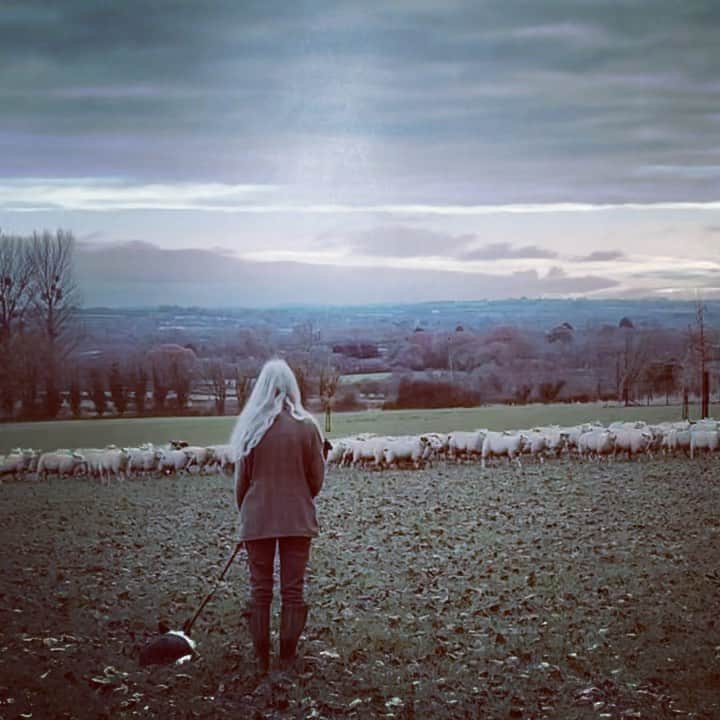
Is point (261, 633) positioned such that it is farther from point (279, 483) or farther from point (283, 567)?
point (279, 483)

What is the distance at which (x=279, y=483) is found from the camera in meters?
3.93

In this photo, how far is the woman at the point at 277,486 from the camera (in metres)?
3.93

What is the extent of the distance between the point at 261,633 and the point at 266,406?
2.85 feet

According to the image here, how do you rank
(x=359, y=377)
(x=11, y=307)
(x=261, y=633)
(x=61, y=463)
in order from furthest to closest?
1. (x=359, y=377)
2. (x=61, y=463)
3. (x=11, y=307)
4. (x=261, y=633)

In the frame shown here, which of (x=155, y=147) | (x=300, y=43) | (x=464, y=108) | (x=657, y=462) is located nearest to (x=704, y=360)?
(x=657, y=462)

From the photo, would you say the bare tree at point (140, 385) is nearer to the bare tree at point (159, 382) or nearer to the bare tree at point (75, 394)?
the bare tree at point (159, 382)

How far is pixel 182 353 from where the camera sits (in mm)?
4809

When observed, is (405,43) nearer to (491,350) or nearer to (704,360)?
(491,350)

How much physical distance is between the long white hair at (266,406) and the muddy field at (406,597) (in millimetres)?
838

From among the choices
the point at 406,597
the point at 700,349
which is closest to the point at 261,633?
the point at 406,597

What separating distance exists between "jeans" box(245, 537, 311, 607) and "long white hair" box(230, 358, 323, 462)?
1.15 ft

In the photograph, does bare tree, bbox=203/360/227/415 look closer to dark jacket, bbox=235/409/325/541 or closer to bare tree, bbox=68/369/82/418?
bare tree, bbox=68/369/82/418

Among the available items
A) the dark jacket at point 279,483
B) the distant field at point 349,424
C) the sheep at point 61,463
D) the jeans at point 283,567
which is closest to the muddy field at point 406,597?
the sheep at point 61,463

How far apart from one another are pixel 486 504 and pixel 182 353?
1.58m
